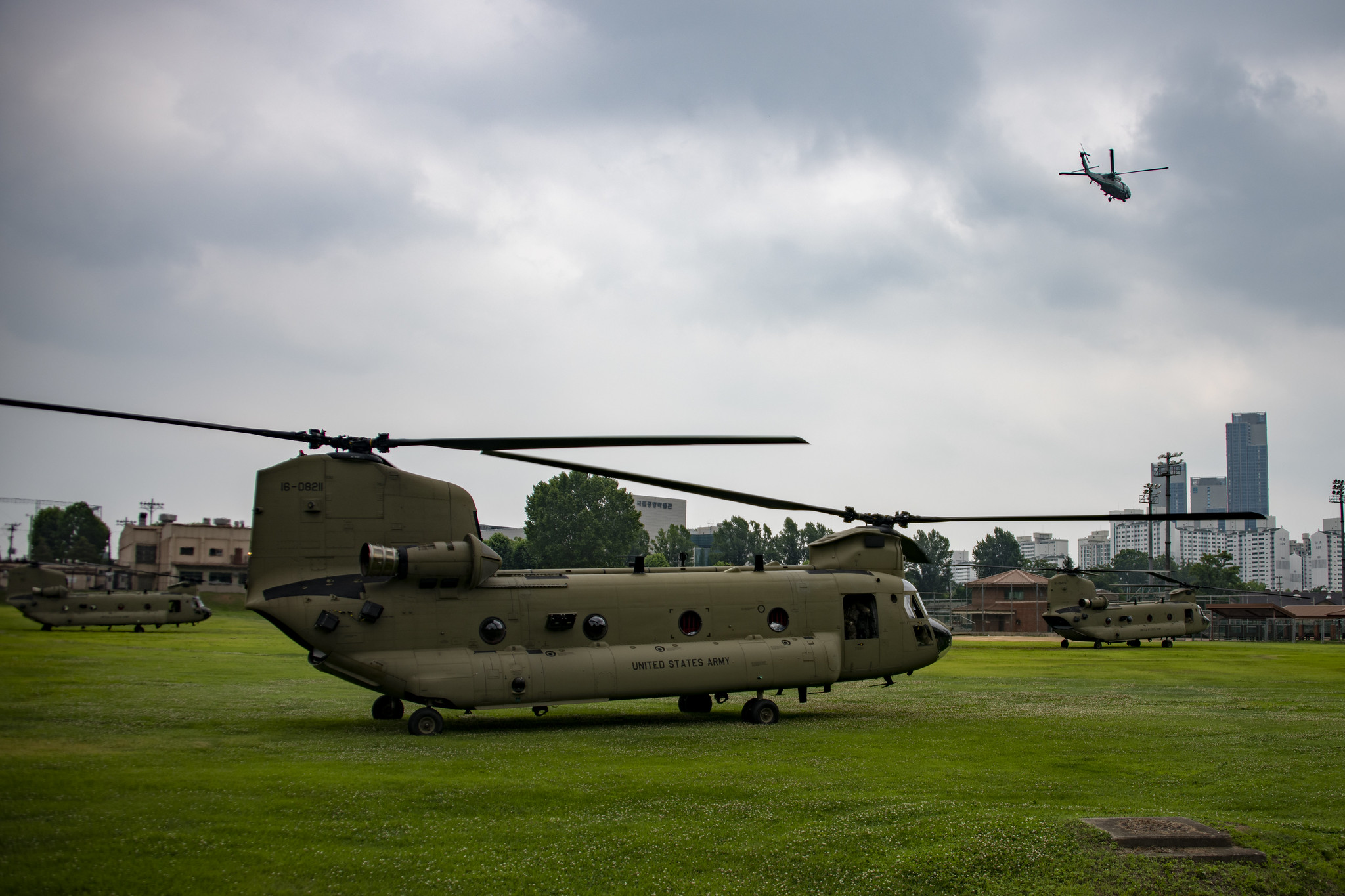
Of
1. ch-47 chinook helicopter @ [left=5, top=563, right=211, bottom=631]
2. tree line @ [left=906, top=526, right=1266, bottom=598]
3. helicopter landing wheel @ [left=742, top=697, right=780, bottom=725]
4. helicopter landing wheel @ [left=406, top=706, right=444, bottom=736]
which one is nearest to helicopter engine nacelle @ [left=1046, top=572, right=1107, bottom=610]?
helicopter landing wheel @ [left=742, top=697, right=780, bottom=725]

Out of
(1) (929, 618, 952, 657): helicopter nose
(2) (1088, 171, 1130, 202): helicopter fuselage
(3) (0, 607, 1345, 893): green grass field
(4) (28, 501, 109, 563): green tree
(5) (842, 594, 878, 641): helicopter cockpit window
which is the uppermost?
(2) (1088, 171, 1130, 202): helicopter fuselage

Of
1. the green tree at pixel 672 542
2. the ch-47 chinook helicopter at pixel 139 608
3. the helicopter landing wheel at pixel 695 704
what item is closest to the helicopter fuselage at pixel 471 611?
the helicopter landing wheel at pixel 695 704

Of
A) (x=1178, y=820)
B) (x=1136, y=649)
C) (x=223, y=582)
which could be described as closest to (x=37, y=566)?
(x=1178, y=820)

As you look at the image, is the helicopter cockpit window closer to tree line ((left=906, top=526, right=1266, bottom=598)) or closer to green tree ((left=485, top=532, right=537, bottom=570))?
green tree ((left=485, top=532, right=537, bottom=570))

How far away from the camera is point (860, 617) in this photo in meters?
21.6

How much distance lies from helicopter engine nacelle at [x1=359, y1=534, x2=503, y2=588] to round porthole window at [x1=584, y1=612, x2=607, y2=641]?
211 cm

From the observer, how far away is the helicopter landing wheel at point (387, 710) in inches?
722

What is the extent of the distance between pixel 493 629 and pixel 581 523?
290 feet

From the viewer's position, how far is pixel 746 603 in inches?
795

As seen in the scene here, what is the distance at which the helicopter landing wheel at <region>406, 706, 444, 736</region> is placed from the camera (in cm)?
1634

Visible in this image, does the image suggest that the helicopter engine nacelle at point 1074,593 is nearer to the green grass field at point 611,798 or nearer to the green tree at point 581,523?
the green grass field at point 611,798

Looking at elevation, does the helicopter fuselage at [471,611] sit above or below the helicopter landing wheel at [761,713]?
above

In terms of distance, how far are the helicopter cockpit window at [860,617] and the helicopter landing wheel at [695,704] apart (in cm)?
342

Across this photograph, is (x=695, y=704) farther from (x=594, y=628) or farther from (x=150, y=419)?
(x=150, y=419)
